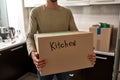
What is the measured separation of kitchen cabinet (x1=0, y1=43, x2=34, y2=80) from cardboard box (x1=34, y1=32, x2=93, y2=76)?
119 centimetres

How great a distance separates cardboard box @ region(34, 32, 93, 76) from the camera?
3.60 ft

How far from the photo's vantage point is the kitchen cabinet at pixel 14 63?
2109 millimetres

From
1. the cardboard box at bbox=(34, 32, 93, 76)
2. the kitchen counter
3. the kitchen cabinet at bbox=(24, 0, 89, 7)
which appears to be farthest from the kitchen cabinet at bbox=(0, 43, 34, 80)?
the cardboard box at bbox=(34, 32, 93, 76)

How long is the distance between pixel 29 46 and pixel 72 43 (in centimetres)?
41

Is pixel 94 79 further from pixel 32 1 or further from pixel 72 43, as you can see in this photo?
pixel 32 1

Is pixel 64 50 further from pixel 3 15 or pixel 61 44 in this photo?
pixel 3 15

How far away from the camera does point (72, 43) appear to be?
116 cm

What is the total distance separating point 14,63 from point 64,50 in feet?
4.71

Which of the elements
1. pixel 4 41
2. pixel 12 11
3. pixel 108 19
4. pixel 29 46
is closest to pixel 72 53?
pixel 29 46

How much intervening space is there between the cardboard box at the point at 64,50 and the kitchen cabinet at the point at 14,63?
119cm

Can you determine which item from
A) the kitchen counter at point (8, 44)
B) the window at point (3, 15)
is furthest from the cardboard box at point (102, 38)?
the window at point (3, 15)

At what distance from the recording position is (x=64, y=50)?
1.15 meters

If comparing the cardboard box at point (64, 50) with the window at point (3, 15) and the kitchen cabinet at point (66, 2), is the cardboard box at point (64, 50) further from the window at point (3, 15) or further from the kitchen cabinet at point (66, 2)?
the window at point (3, 15)

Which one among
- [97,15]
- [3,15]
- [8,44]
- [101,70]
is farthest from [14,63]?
[97,15]
